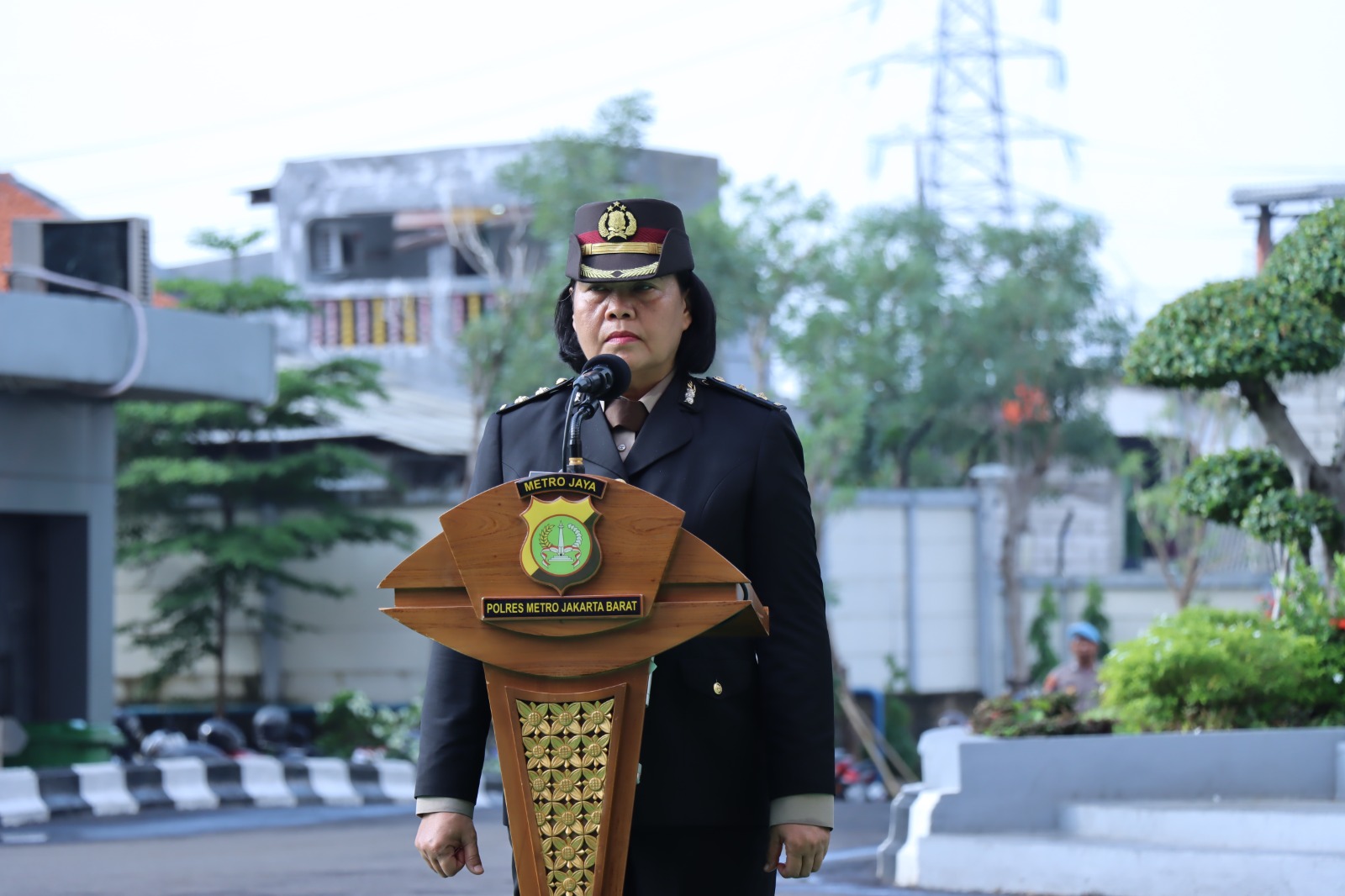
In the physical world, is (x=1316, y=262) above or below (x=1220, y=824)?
above

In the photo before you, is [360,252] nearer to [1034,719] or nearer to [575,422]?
[1034,719]

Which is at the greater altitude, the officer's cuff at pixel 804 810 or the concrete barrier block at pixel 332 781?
the officer's cuff at pixel 804 810

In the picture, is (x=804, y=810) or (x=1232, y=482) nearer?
(x=804, y=810)

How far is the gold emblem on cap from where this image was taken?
327 cm

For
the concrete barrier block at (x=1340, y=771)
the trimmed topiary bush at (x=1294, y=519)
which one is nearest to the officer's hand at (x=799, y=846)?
the concrete barrier block at (x=1340, y=771)

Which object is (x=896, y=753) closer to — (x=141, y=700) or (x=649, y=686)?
→ (x=141, y=700)

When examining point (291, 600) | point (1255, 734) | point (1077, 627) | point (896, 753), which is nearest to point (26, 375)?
point (1077, 627)

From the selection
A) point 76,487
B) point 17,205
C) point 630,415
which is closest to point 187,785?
point 76,487

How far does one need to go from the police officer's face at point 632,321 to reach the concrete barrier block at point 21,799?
10119 mm

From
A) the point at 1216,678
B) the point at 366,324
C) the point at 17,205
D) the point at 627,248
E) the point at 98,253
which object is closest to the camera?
the point at 627,248

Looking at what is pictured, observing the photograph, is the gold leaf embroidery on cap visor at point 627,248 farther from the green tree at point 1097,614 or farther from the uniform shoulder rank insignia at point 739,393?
the green tree at point 1097,614

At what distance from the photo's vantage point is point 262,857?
10188mm

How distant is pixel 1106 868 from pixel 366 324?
64.9 feet

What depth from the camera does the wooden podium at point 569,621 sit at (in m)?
2.92
